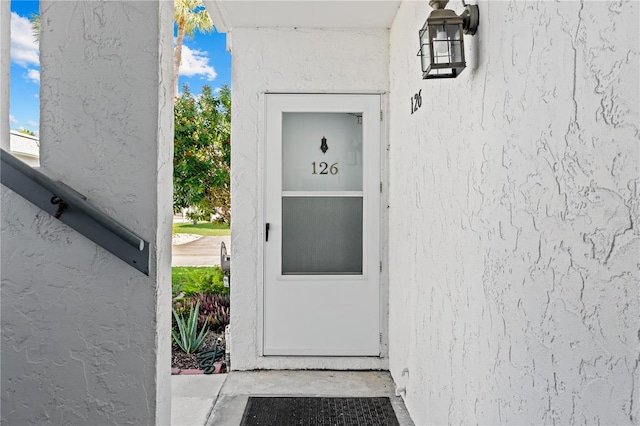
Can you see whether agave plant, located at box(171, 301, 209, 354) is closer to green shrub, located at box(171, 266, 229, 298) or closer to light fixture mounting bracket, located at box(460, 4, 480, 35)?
green shrub, located at box(171, 266, 229, 298)

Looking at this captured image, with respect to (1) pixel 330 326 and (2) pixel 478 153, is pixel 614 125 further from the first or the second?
(1) pixel 330 326

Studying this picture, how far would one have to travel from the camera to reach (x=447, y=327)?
6.94ft

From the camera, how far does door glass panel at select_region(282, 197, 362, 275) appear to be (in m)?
3.73

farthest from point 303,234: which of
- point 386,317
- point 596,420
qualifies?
point 596,420

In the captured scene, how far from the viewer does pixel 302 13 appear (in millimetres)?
3408

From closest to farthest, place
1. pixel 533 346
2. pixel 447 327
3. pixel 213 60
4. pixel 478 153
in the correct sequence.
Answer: pixel 533 346
pixel 478 153
pixel 447 327
pixel 213 60

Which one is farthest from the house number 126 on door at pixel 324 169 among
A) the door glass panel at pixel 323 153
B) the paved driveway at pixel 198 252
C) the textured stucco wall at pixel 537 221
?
the paved driveway at pixel 198 252

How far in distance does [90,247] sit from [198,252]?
695 cm

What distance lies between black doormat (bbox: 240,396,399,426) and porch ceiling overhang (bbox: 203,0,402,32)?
8.69ft

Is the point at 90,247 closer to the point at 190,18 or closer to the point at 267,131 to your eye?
the point at 267,131

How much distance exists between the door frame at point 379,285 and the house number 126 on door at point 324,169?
36 cm

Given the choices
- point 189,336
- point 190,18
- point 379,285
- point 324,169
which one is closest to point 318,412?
point 379,285

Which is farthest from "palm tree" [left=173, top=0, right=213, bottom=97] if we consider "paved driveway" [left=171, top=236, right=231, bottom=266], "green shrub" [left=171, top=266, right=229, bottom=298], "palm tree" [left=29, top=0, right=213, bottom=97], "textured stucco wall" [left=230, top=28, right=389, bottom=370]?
"textured stucco wall" [left=230, top=28, right=389, bottom=370]

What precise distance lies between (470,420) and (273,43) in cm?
294
